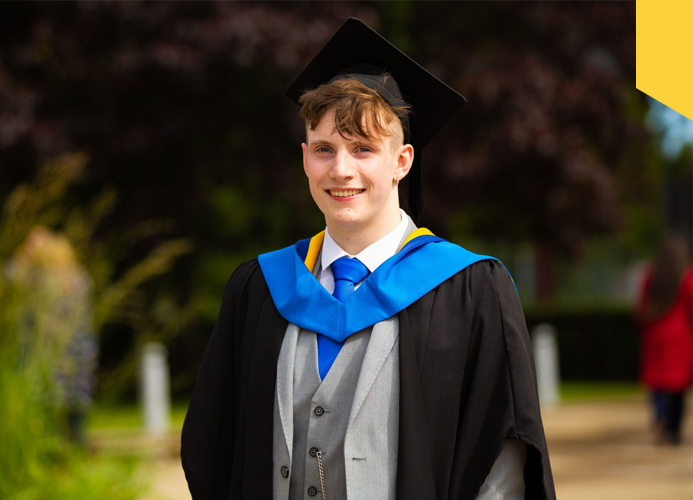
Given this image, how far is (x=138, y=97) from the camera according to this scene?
884 centimetres

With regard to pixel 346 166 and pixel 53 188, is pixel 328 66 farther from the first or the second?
pixel 53 188

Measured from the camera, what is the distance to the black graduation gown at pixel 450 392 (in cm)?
193

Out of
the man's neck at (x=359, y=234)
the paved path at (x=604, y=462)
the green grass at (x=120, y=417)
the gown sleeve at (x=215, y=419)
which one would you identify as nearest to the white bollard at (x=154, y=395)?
the green grass at (x=120, y=417)

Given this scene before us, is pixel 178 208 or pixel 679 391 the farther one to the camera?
pixel 178 208

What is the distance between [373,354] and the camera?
1.95 meters

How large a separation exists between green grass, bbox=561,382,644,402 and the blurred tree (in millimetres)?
2216

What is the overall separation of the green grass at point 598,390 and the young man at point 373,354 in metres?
9.53

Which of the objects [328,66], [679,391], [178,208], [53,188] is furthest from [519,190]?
[328,66]

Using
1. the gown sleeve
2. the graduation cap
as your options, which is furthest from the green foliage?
the graduation cap

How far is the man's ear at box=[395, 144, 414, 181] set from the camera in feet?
6.95

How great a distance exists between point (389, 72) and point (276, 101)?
23.3 feet

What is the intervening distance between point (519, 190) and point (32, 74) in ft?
19.2

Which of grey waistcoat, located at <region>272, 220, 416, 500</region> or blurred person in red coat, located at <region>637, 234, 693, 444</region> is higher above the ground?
blurred person in red coat, located at <region>637, 234, 693, 444</region>

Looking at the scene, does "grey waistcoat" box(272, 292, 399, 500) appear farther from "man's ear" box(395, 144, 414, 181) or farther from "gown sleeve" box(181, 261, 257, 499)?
"man's ear" box(395, 144, 414, 181)
